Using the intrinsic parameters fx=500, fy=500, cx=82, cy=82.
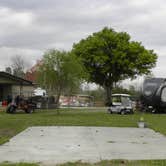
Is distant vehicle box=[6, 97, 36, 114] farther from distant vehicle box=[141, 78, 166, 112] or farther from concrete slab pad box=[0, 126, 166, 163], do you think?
concrete slab pad box=[0, 126, 166, 163]

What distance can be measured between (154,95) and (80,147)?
33.7 m

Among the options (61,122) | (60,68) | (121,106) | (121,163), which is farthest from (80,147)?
(121,106)

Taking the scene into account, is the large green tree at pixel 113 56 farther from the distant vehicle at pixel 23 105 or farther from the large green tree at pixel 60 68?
the large green tree at pixel 60 68

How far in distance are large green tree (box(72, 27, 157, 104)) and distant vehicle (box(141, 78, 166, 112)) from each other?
1671 cm

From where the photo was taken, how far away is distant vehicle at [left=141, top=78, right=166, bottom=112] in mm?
48219

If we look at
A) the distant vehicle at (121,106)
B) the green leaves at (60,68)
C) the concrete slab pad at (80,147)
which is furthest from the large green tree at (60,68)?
the concrete slab pad at (80,147)

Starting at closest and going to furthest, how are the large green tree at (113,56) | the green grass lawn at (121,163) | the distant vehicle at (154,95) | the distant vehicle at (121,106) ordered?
1. the green grass lawn at (121,163)
2. the distant vehicle at (121,106)
3. the distant vehicle at (154,95)
4. the large green tree at (113,56)

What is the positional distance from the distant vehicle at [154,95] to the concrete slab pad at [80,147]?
92.6 feet

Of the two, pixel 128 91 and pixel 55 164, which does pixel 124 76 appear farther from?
pixel 55 164

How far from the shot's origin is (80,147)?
15250 millimetres

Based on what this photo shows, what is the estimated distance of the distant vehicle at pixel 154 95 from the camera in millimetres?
48219

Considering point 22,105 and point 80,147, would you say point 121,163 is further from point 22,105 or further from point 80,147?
point 22,105

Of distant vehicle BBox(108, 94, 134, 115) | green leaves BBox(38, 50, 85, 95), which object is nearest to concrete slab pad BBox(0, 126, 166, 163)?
green leaves BBox(38, 50, 85, 95)

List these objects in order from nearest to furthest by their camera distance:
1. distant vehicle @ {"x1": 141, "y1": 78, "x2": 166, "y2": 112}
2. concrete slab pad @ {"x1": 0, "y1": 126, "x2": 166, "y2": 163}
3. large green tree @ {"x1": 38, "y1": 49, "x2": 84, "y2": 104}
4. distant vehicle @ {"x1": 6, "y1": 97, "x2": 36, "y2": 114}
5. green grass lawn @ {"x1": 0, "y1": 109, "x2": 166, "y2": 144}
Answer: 1. concrete slab pad @ {"x1": 0, "y1": 126, "x2": 166, "y2": 163}
2. green grass lawn @ {"x1": 0, "y1": 109, "x2": 166, "y2": 144}
3. large green tree @ {"x1": 38, "y1": 49, "x2": 84, "y2": 104}
4. distant vehicle @ {"x1": 6, "y1": 97, "x2": 36, "y2": 114}
5. distant vehicle @ {"x1": 141, "y1": 78, "x2": 166, "y2": 112}
